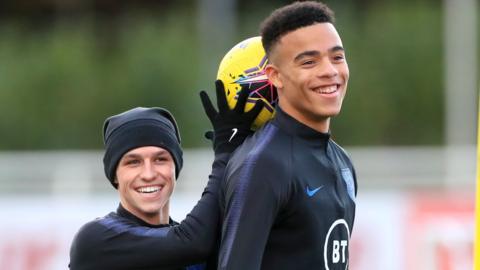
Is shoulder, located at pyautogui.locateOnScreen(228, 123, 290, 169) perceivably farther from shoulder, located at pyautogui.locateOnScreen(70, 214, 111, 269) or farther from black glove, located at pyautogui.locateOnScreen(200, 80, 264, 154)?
shoulder, located at pyautogui.locateOnScreen(70, 214, 111, 269)

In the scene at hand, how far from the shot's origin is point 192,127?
21125 mm

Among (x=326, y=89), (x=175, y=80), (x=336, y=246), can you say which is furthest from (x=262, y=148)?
(x=175, y=80)

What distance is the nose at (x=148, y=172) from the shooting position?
480 cm

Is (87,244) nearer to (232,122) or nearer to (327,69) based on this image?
(232,122)

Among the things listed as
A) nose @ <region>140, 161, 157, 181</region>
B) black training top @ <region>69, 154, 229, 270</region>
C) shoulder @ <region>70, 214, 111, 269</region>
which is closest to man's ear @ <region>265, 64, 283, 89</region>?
black training top @ <region>69, 154, 229, 270</region>

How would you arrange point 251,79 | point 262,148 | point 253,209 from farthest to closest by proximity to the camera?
point 251,79 → point 262,148 → point 253,209

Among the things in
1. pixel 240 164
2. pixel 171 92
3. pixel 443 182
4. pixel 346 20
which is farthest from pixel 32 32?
pixel 240 164

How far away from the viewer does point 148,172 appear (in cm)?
481

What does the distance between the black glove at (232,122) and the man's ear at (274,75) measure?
17 centimetres

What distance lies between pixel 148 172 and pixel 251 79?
564 millimetres

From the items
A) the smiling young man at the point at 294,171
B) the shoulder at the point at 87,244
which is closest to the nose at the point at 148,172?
the shoulder at the point at 87,244

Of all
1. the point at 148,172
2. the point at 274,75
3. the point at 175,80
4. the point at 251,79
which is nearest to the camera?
the point at 274,75

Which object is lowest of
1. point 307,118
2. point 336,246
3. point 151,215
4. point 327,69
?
point 336,246

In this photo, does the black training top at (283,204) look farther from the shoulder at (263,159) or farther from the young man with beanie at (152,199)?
the young man with beanie at (152,199)
